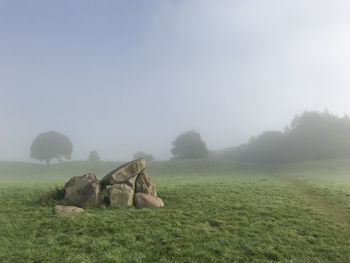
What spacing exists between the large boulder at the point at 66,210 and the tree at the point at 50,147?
124m

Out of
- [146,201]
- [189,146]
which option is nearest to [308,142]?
[189,146]

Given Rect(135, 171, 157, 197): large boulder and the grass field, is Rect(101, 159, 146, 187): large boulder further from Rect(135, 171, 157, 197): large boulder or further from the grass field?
the grass field

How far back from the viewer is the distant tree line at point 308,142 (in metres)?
123

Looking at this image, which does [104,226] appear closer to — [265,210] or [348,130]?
[265,210]

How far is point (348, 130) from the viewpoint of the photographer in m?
128

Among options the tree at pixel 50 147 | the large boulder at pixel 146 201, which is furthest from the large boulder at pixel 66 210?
the tree at pixel 50 147

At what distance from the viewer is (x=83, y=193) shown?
96.3 ft

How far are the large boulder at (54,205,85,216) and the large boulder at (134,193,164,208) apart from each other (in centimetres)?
458

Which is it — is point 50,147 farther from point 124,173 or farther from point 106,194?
point 106,194

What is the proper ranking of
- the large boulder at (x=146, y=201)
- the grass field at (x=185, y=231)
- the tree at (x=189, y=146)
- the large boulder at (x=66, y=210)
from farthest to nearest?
the tree at (x=189, y=146) < the large boulder at (x=146, y=201) < the large boulder at (x=66, y=210) < the grass field at (x=185, y=231)

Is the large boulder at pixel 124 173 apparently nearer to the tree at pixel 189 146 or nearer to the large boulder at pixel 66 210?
the large boulder at pixel 66 210

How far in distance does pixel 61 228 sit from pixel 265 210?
1552cm

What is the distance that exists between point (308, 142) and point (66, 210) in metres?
115

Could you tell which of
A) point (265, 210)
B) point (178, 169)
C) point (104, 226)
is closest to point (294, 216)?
point (265, 210)
